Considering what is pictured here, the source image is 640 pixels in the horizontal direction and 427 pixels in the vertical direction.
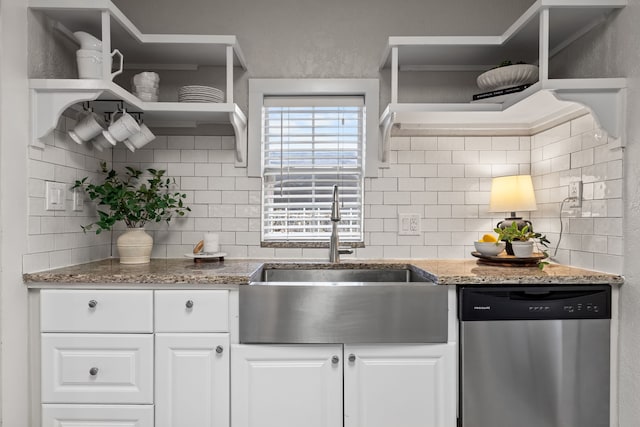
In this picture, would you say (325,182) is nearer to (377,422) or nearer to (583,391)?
(377,422)

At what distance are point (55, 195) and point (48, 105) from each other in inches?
16.0

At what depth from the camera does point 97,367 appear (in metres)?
1.85

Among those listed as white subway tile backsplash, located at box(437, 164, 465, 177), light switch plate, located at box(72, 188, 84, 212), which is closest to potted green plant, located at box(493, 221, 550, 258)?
white subway tile backsplash, located at box(437, 164, 465, 177)

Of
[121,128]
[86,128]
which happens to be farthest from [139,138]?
[86,128]

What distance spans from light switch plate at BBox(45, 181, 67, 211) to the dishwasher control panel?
184cm

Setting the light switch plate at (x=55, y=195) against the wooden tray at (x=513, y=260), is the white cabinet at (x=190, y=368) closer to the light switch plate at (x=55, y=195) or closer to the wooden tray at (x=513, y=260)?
the light switch plate at (x=55, y=195)

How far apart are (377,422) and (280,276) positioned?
89 centimetres

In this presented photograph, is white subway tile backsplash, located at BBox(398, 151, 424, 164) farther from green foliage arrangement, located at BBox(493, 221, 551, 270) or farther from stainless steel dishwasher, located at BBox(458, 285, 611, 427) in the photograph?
stainless steel dishwasher, located at BBox(458, 285, 611, 427)

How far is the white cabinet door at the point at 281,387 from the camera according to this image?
186cm

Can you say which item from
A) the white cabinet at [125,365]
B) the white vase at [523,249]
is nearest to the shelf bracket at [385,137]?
the white vase at [523,249]

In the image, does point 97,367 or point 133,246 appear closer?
point 97,367

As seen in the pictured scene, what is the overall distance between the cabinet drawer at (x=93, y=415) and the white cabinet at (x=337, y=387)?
377 mm

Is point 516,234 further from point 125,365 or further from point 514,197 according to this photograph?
point 125,365

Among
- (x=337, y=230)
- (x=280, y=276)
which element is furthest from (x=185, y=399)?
(x=337, y=230)
